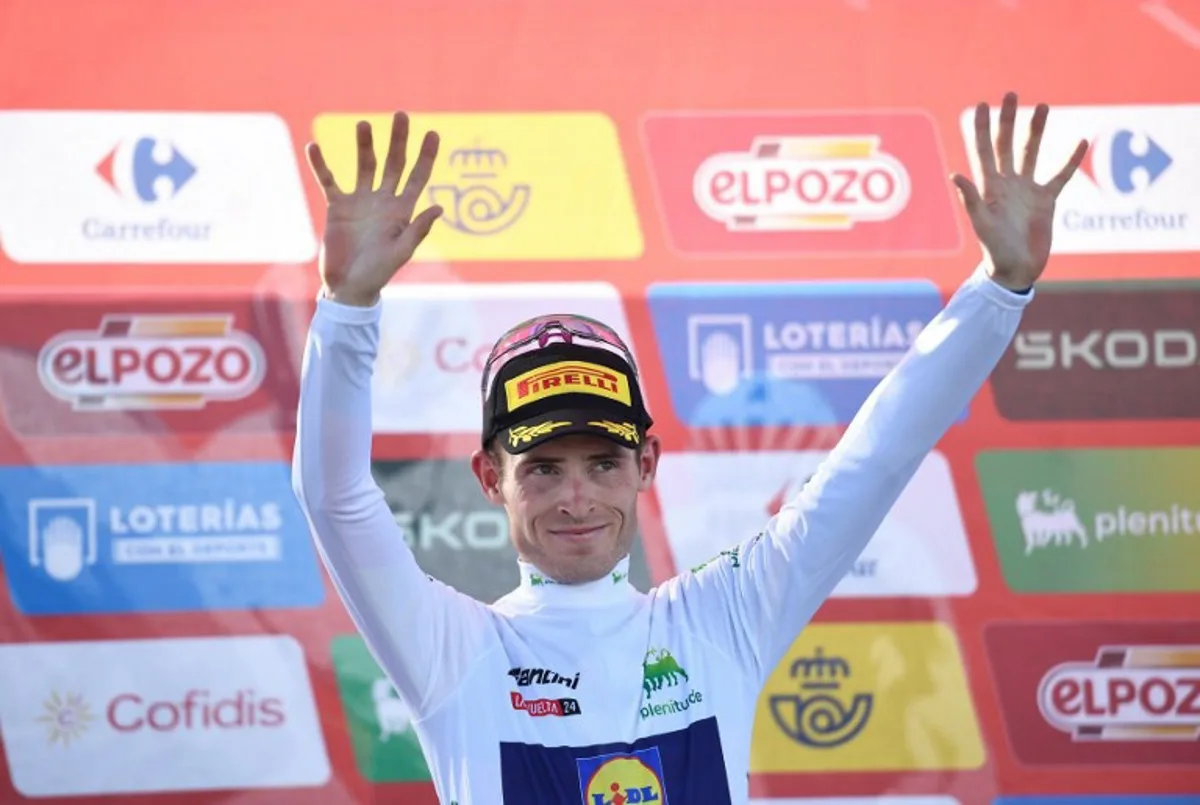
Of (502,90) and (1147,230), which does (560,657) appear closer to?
(502,90)

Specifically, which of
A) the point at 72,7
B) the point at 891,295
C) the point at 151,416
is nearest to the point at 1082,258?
the point at 891,295

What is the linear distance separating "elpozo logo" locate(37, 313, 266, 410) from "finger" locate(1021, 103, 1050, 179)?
1.84 metres

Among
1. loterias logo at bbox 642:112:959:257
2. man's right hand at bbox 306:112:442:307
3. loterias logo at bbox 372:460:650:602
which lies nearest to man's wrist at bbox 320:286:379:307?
man's right hand at bbox 306:112:442:307

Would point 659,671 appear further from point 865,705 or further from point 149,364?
point 149,364

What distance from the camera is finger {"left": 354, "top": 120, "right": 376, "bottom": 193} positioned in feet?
4.44

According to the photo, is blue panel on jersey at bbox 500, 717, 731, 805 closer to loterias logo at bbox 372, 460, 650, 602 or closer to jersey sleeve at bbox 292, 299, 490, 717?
jersey sleeve at bbox 292, 299, 490, 717

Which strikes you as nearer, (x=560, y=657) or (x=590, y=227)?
(x=560, y=657)

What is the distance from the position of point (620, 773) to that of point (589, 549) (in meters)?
0.22

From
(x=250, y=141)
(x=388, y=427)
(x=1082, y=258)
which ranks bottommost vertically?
(x=388, y=427)

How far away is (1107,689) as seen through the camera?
2990mm

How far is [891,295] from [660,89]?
0.62 meters

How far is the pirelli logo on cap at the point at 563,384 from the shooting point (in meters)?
1.50

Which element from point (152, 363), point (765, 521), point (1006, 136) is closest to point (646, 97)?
point (765, 521)

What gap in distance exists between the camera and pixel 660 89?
3016mm
